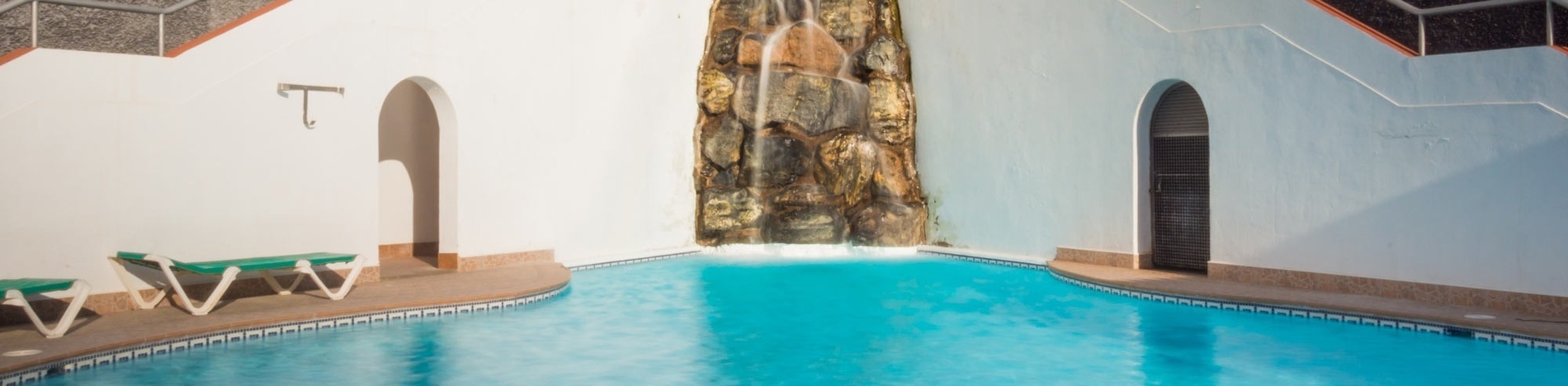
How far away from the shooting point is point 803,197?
14883 mm

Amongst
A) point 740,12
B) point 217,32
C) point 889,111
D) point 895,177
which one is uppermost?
point 740,12

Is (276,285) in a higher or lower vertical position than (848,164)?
lower

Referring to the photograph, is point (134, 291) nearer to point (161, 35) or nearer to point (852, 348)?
point (161, 35)

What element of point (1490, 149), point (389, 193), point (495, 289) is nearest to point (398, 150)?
point (389, 193)

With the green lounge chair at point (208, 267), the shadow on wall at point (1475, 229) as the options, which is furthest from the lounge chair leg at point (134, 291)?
the shadow on wall at point (1475, 229)

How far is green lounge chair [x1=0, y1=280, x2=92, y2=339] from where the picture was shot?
23.8ft

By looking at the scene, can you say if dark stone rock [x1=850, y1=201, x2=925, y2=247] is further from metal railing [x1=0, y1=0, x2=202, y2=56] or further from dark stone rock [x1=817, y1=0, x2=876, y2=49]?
metal railing [x1=0, y1=0, x2=202, y2=56]

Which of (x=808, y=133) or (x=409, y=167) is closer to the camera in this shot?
(x=409, y=167)

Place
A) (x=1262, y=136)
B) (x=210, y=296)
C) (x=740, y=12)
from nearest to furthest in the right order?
(x=210, y=296)
(x=1262, y=136)
(x=740, y=12)

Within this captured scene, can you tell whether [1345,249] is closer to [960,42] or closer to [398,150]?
[960,42]

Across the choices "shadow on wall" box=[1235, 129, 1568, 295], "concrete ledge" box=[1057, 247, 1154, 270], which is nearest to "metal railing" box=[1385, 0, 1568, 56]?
"shadow on wall" box=[1235, 129, 1568, 295]

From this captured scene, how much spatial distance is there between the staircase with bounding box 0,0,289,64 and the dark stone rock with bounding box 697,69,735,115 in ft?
17.1

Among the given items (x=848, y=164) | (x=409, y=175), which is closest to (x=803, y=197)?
(x=848, y=164)

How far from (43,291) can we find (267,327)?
151 centimetres
